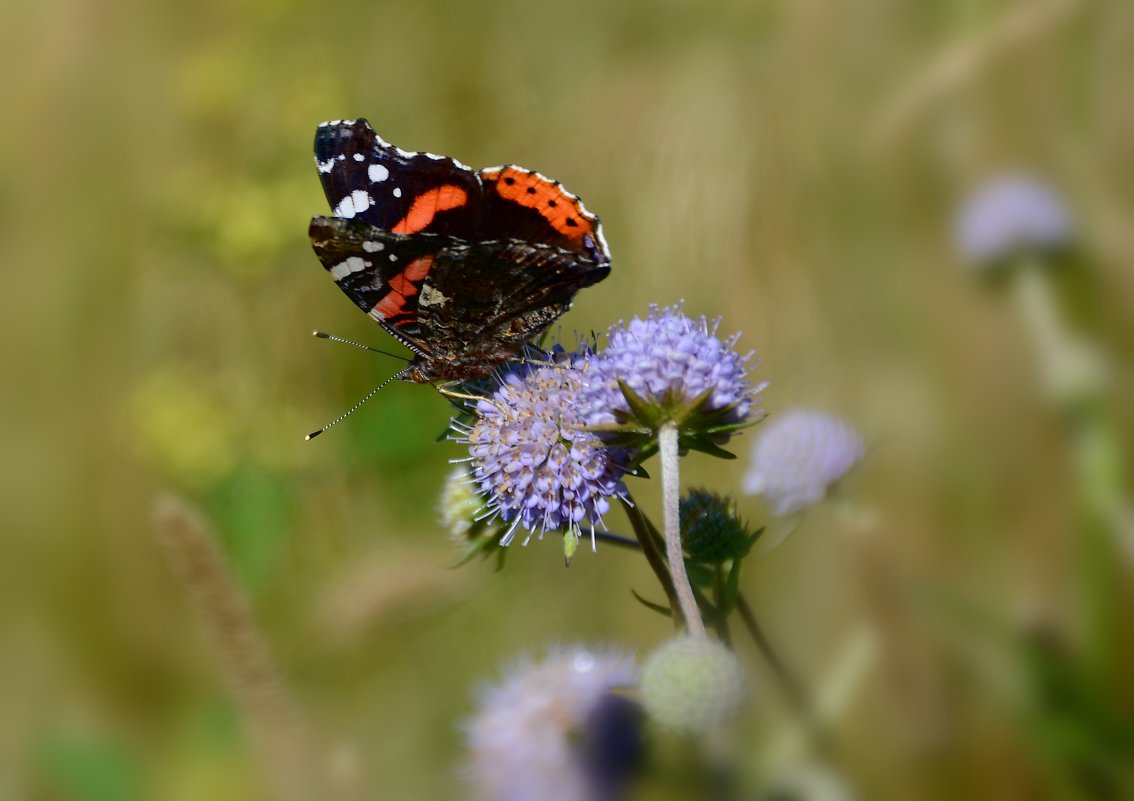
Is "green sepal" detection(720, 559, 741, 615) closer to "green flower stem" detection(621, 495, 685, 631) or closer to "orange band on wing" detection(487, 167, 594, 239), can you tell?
"green flower stem" detection(621, 495, 685, 631)

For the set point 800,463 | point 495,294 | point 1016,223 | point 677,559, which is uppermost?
point 1016,223

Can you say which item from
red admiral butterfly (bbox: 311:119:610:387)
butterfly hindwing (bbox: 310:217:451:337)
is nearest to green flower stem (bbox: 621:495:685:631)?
red admiral butterfly (bbox: 311:119:610:387)

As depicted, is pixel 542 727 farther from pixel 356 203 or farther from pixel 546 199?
pixel 356 203

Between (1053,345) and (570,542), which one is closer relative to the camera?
(570,542)

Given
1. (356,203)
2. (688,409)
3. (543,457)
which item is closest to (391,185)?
(356,203)

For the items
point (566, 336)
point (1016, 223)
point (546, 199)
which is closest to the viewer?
point (546, 199)

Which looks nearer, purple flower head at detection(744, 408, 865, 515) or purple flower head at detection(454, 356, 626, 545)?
purple flower head at detection(454, 356, 626, 545)

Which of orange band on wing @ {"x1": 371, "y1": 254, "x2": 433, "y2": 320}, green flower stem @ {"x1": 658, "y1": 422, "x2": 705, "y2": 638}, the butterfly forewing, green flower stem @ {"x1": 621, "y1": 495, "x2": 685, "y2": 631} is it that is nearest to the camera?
green flower stem @ {"x1": 658, "y1": 422, "x2": 705, "y2": 638}
